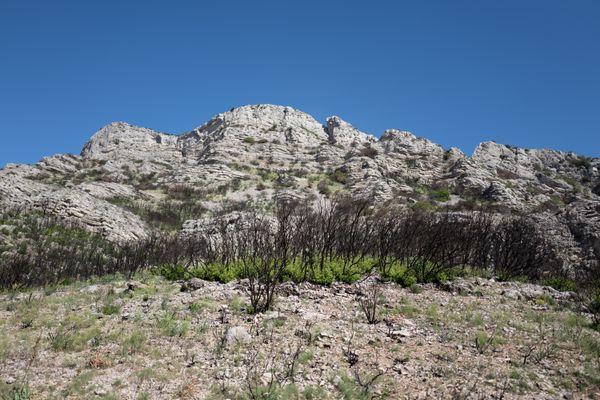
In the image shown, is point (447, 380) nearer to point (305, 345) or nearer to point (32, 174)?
point (305, 345)

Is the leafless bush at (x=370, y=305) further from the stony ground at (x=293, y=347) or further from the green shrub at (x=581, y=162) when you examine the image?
the green shrub at (x=581, y=162)

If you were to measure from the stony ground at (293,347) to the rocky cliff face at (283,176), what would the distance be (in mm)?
13108

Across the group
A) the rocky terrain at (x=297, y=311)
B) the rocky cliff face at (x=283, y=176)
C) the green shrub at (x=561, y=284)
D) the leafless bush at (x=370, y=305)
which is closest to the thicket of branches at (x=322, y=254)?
the rocky terrain at (x=297, y=311)

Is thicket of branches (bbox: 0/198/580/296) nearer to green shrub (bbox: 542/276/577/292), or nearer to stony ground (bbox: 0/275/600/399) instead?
green shrub (bbox: 542/276/577/292)

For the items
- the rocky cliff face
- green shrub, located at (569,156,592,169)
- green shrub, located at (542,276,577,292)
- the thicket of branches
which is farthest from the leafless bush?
green shrub, located at (569,156,592,169)

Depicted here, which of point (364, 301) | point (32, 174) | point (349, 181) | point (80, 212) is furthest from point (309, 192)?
point (32, 174)

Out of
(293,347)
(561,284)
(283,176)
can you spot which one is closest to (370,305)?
(293,347)

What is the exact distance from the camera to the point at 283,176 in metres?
39.1

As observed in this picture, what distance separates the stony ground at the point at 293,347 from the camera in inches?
199

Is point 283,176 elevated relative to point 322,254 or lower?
elevated

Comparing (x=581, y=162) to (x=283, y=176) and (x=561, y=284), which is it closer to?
(x=283, y=176)

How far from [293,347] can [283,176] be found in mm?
33339

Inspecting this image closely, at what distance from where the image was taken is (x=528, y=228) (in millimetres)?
17078

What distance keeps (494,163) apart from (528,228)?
33.3 meters
